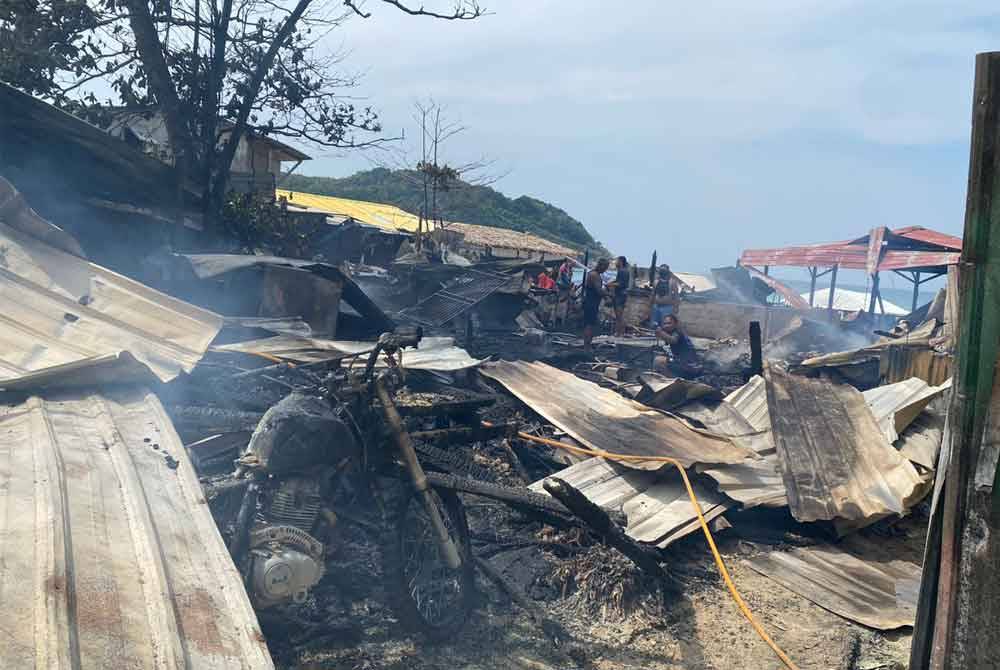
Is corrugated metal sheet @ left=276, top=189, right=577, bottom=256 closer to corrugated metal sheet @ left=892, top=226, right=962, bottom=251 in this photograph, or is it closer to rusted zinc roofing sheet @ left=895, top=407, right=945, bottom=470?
corrugated metal sheet @ left=892, top=226, right=962, bottom=251

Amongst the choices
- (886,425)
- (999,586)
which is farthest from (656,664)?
(886,425)

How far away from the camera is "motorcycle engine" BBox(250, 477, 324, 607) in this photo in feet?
11.5

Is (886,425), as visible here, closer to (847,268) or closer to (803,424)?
(803,424)

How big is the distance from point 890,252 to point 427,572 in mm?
16628

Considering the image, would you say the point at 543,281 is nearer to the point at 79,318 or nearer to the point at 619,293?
the point at 619,293

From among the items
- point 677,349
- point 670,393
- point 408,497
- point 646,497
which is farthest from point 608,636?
point 677,349

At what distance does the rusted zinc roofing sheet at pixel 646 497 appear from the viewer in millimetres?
5525

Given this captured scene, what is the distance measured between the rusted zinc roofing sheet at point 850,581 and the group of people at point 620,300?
624cm

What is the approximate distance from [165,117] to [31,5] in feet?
8.23

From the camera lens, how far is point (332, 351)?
6340 millimetres

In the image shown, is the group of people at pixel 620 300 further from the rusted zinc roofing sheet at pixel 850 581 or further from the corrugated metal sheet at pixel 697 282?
the corrugated metal sheet at pixel 697 282

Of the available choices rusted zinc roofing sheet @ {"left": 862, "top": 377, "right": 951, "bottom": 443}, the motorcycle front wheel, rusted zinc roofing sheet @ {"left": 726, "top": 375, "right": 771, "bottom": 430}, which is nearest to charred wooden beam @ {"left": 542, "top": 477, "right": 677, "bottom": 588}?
the motorcycle front wheel

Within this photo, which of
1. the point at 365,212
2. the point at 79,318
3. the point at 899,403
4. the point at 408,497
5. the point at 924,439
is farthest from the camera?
the point at 365,212

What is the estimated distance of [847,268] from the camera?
1927cm
